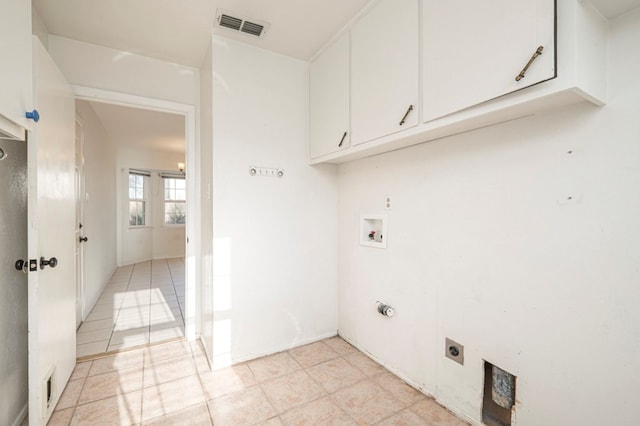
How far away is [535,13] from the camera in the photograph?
1006mm

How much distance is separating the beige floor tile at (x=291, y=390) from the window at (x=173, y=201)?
5726 mm

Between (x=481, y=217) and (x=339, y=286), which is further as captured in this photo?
(x=339, y=286)

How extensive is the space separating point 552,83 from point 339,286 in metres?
2.13

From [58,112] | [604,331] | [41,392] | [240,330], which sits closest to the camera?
[604,331]

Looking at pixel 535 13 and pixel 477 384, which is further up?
pixel 535 13

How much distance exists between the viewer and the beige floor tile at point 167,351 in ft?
7.55

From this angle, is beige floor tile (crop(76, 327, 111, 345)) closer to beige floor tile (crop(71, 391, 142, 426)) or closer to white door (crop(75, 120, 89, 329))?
white door (crop(75, 120, 89, 329))

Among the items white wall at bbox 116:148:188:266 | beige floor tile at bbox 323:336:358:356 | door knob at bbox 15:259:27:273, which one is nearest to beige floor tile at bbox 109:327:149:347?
door knob at bbox 15:259:27:273

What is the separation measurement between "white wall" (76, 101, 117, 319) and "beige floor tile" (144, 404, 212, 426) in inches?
86.1

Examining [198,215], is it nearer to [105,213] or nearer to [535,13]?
[535,13]

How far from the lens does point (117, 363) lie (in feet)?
7.21

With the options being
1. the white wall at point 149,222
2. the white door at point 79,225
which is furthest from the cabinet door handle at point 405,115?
the white wall at point 149,222

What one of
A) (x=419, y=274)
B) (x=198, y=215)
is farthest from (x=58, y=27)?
(x=419, y=274)

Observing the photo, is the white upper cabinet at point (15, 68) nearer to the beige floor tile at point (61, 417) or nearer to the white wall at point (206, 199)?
the white wall at point (206, 199)
